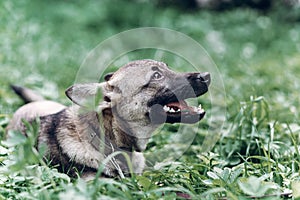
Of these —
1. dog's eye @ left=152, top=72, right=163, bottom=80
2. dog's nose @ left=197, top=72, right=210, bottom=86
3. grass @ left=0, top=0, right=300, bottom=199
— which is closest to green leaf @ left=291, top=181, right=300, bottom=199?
grass @ left=0, top=0, right=300, bottom=199

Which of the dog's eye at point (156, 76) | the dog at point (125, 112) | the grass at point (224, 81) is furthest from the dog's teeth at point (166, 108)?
the grass at point (224, 81)

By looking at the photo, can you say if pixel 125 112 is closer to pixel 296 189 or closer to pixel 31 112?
pixel 31 112

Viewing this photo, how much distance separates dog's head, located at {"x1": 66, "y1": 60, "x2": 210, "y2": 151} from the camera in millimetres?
3547

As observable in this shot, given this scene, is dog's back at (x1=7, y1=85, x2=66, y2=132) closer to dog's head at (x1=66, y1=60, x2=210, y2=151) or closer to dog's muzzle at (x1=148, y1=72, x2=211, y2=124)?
dog's head at (x1=66, y1=60, x2=210, y2=151)

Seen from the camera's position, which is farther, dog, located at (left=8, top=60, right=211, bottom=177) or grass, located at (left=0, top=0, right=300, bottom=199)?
dog, located at (left=8, top=60, right=211, bottom=177)

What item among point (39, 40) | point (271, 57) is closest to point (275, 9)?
point (271, 57)

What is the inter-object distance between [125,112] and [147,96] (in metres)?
0.18

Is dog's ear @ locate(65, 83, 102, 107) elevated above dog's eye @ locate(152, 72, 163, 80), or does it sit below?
below

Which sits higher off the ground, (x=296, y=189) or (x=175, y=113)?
(x=175, y=113)

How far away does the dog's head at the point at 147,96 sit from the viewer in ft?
11.6

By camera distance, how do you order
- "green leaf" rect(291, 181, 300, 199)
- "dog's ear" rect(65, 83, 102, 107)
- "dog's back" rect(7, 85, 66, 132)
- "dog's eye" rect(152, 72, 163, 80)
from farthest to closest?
"dog's back" rect(7, 85, 66, 132) < "dog's eye" rect(152, 72, 163, 80) < "dog's ear" rect(65, 83, 102, 107) < "green leaf" rect(291, 181, 300, 199)

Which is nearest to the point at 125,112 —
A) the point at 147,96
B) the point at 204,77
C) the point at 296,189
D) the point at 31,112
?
the point at 147,96

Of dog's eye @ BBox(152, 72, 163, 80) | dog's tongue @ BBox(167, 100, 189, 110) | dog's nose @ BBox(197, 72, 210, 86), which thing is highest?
dog's nose @ BBox(197, 72, 210, 86)

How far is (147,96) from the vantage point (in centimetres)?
358
